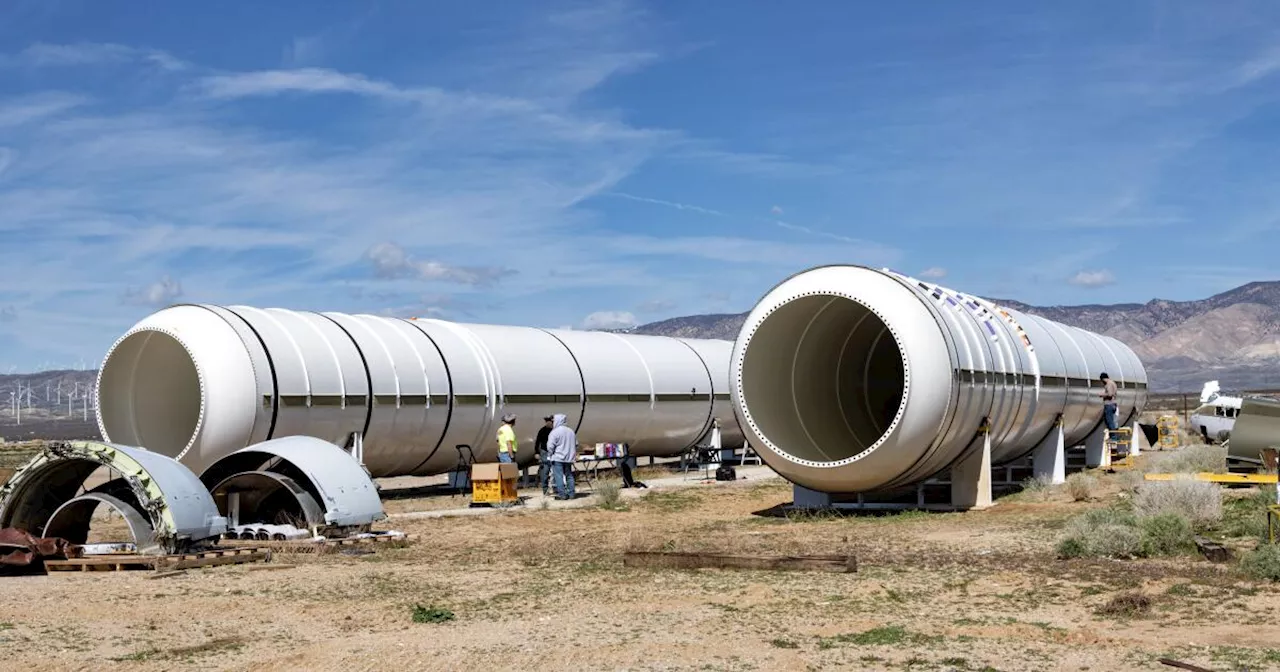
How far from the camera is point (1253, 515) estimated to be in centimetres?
1605

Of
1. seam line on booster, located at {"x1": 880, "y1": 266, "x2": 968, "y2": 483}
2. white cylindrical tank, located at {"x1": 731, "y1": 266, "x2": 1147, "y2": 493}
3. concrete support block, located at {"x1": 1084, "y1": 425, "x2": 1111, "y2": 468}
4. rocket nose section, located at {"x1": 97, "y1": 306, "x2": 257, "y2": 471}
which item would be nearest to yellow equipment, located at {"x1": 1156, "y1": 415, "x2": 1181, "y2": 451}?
concrete support block, located at {"x1": 1084, "y1": 425, "x2": 1111, "y2": 468}

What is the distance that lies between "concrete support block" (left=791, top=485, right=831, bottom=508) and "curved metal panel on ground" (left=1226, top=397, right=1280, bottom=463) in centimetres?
628

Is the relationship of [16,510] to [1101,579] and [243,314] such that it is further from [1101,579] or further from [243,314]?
[1101,579]

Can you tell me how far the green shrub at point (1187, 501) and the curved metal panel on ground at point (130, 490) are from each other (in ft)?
32.1

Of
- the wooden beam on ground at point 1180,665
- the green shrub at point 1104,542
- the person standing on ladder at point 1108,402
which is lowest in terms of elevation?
the wooden beam on ground at point 1180,665

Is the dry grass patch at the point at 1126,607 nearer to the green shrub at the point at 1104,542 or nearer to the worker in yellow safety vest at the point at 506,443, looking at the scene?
the green shrub at the point at 1104,542

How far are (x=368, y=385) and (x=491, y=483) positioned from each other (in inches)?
103

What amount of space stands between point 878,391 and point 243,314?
33.0 ft

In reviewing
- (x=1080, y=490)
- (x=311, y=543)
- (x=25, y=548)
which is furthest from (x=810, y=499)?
(x=25, y=548)

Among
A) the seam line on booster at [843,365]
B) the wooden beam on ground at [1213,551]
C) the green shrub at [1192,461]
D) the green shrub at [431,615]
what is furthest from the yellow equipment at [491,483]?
the wooden beam on ground at [1213,551]

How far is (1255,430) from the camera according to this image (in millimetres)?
20875

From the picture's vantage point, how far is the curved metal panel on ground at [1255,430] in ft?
68.1

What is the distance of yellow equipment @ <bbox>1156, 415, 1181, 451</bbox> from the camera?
36.3 meters

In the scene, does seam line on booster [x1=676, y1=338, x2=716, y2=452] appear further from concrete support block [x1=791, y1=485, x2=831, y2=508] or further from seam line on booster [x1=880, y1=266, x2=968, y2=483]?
seam line on booster [x1=880, y1=266, x2=968, y2=483]
